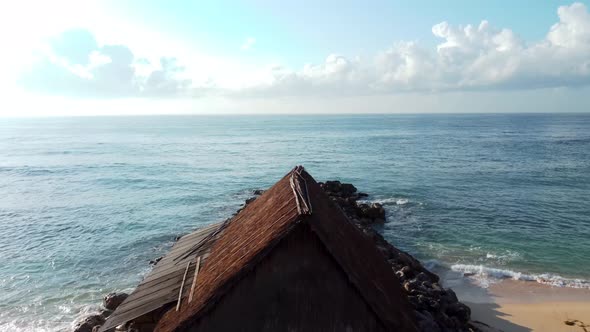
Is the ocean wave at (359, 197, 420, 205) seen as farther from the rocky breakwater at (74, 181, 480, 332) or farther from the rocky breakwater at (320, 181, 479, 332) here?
the rocky breakwater at (74, 181, 480, 332)

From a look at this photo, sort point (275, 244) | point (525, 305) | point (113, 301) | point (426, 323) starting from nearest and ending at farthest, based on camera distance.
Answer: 1. point (275, 244)
2. point (426, 323)
3. point (113, 301)
4. point (525, 305)

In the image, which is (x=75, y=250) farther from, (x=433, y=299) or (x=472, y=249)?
(x=472, y=249)

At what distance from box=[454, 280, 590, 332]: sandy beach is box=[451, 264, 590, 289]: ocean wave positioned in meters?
0.43

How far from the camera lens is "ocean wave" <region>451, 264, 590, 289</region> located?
2181cm

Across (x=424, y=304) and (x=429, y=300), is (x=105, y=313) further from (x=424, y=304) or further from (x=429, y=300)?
(x=429, y=300)

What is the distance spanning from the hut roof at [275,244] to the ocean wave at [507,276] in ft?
42.2

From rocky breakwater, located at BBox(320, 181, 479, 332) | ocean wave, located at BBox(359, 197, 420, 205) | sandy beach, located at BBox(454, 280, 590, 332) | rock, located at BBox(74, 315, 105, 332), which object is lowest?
sandy beach, located at BBox(454, 280, 590, 332)

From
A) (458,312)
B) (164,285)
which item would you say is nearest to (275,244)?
(164,285)

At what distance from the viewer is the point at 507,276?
887 inches

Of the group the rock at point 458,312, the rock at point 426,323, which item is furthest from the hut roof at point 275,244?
the rock at point 458,312

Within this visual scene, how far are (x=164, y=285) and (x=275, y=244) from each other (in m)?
4.84

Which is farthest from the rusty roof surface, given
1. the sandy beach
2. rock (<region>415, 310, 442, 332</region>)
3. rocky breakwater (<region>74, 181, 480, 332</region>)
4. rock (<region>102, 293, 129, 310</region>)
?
the sandy beach

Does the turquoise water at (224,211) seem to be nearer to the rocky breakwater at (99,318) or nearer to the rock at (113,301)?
the rocky breakwater at (99,318)

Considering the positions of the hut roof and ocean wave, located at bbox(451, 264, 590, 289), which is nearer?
the hut roof
